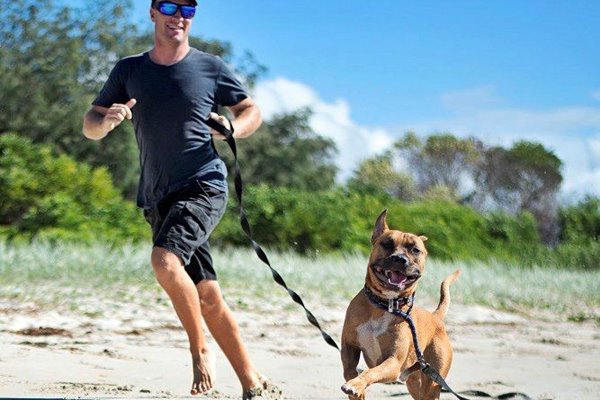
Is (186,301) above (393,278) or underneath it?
underneath

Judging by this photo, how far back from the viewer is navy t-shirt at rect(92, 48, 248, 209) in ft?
15.5

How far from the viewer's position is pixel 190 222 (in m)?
4.62

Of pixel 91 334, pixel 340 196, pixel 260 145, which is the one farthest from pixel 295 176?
pixel 91 334

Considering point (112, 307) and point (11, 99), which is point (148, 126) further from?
point (11, 99)

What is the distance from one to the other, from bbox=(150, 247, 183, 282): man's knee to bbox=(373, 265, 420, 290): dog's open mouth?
1.30 meters

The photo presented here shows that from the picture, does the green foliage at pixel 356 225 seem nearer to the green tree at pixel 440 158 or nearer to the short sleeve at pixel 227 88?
the short sleeve at pixel 227 88

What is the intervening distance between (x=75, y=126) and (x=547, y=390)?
27090mm

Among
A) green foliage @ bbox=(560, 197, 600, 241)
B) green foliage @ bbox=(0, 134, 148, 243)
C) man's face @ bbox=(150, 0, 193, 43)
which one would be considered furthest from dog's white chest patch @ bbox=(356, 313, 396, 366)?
green foliage @ bbox=(560, 197, 600, 241)

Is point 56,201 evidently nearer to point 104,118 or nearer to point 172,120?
point 104,118

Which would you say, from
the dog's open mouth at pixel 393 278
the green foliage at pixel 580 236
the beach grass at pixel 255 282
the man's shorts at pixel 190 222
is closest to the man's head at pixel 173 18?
the man's shorts at pixel 190 222

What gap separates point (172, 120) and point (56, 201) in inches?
525

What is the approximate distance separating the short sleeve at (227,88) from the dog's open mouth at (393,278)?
180 centimetres

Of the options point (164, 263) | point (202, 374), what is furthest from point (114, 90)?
point (202, 374)

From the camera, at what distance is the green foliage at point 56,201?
17.0 metres
